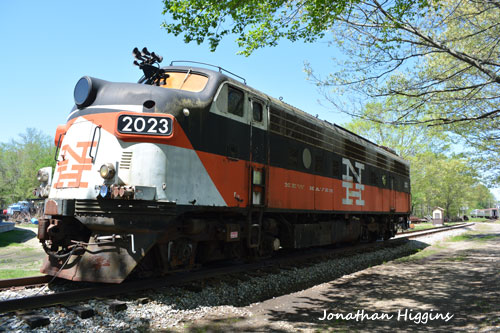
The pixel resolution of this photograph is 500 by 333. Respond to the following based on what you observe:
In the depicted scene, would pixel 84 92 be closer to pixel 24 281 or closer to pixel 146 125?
pixel 146 125

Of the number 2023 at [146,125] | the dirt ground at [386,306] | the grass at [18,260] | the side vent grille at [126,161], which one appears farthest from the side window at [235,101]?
the grass at [18,260]

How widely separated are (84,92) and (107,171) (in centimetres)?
169

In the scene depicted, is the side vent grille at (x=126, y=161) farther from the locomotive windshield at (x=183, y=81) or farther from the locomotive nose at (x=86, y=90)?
the locomotive windshield at (x=183, y=81)

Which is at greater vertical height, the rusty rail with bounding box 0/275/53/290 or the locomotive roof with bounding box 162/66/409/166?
the locomotive roof with bounding box 162/66/409/166

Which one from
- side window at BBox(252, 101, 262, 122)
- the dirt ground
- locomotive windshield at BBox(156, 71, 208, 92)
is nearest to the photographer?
the dirt ground

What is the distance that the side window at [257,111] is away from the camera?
8.05 metres

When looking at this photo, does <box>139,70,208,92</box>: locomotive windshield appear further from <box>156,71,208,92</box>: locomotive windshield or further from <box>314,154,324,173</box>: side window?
<box>314,154,324,173</box>: side window

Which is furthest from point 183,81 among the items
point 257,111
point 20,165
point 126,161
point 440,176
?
point 20,165

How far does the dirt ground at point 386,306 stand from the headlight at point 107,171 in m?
2.54

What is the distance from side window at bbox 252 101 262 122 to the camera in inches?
317

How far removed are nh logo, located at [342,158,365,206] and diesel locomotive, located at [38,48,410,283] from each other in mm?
3255

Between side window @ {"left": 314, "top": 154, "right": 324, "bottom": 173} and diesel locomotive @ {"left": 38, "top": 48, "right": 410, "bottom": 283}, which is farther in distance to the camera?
side window @ {"left": 314, "top": 154, "right": 324, "bottom": 173}

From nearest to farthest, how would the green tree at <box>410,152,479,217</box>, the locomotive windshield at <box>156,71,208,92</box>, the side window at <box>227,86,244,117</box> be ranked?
the locomotive windshield at <box>156,71,208,92</box>
the side window at <box>227,86,244,117</box>
the green tree at <box>410,152,479,217</box>

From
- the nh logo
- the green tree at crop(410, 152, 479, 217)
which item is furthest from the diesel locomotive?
the green tree at crop(410, 152, 479, 217)
